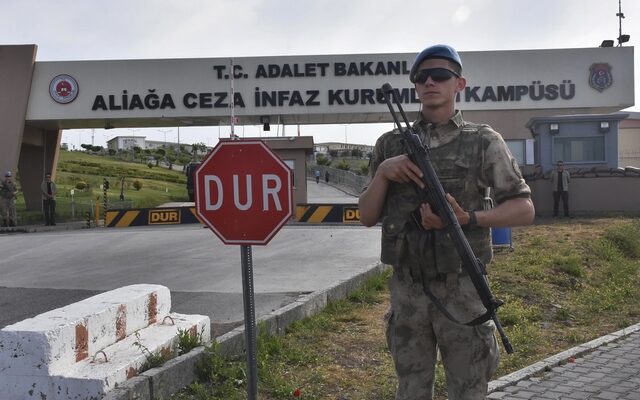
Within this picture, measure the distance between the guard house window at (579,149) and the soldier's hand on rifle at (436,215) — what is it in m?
18.2

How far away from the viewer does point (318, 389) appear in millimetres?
4418

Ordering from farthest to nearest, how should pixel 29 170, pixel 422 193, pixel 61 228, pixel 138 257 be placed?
1. pixel 29 170
2. pixel 61 228
3. pixel 138 257
4. pixel 422 193

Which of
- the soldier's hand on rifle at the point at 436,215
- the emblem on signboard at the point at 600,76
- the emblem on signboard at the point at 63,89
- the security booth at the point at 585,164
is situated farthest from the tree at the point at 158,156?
the soldier's hand on rifle at the point at 436,215

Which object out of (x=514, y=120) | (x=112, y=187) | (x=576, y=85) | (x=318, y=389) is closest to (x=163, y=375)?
(x=318, y=389)

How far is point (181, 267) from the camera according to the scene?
9.89 m

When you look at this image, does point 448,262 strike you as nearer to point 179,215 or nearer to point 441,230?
point 441,230

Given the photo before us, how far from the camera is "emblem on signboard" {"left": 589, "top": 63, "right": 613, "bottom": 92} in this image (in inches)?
872

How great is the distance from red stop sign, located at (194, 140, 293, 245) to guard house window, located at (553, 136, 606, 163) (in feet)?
56.8

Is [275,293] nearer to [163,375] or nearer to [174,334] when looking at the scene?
[174,334]

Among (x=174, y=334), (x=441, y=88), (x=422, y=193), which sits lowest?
(x=174, y=334)

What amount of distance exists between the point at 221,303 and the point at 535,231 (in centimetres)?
893

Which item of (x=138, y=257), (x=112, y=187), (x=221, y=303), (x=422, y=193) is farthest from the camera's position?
(x=112, y=187)

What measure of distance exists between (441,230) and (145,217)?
17673mm

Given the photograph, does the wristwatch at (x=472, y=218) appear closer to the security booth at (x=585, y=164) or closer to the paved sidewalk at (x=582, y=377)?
the paved sidewalk at (x=582, y=377)
